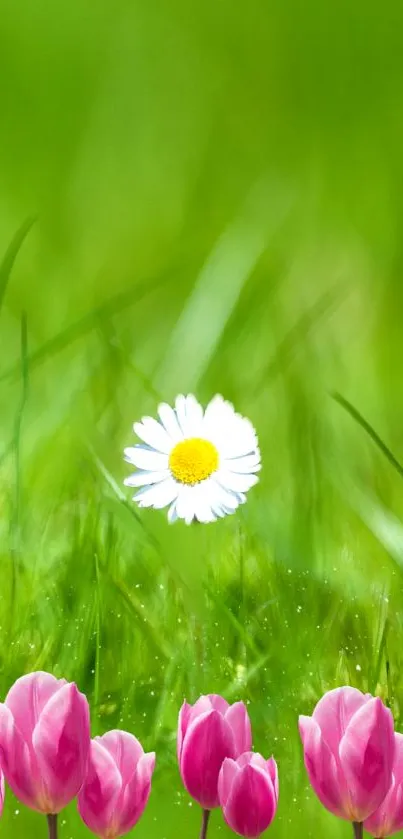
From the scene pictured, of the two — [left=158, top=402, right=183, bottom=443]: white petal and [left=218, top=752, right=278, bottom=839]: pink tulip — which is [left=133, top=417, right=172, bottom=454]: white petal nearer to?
[left=158, top=402, right=183, bottom=443]: white petal

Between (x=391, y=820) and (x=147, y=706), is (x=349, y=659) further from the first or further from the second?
(x=391, y=820)

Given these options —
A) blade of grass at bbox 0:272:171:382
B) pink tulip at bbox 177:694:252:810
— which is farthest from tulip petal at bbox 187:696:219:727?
blade of grass at bbox 0:272:171:382

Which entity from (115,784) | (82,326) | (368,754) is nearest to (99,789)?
(115,784)

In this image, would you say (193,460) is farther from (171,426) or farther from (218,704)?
(218,704)

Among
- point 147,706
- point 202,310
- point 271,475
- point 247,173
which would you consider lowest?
point 147,706

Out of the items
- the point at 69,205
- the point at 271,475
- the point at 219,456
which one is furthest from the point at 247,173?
the point at 219,456
